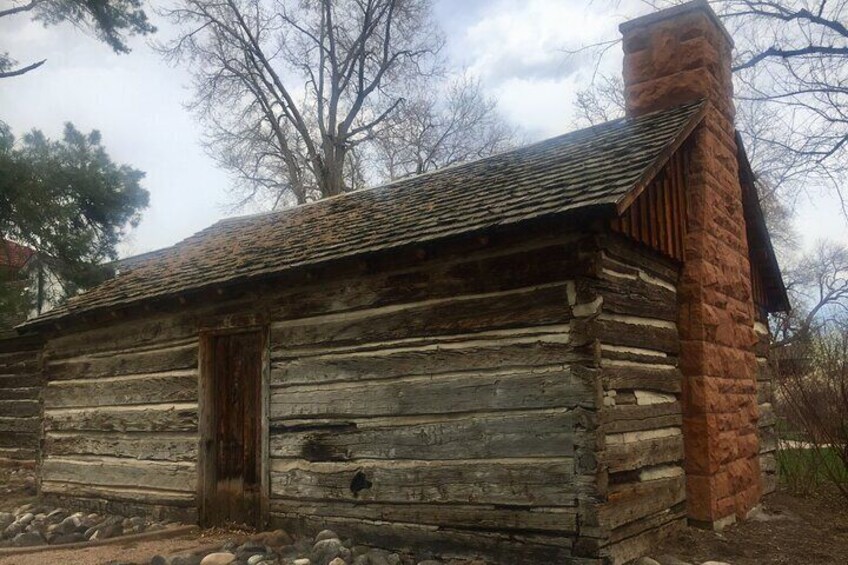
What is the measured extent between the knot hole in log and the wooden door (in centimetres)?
135

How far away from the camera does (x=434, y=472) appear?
628 cm

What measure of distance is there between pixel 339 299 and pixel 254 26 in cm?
1881

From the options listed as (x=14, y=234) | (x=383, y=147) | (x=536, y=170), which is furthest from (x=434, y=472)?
(x=383, y=147)

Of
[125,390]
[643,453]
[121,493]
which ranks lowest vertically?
[121,493]

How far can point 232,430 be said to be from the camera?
8125mm

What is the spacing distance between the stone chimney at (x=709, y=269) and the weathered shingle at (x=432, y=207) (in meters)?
0.54

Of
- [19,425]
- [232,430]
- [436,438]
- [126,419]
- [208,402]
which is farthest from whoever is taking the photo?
[19,425]

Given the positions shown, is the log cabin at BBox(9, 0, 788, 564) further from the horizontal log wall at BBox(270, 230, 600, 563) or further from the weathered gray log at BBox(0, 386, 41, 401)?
the weathered gray log at BBox(0, 386, 41, 401)

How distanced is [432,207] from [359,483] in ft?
9.38

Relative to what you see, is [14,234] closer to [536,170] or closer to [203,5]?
[203,5]

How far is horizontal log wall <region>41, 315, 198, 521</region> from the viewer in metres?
8.53

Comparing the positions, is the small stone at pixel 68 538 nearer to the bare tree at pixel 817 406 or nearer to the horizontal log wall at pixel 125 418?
the horizontal log wall at pixel 125 418

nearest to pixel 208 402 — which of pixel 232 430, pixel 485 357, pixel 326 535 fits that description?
pixel 232 430

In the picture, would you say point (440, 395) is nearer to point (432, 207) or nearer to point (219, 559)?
point (432, 207)
